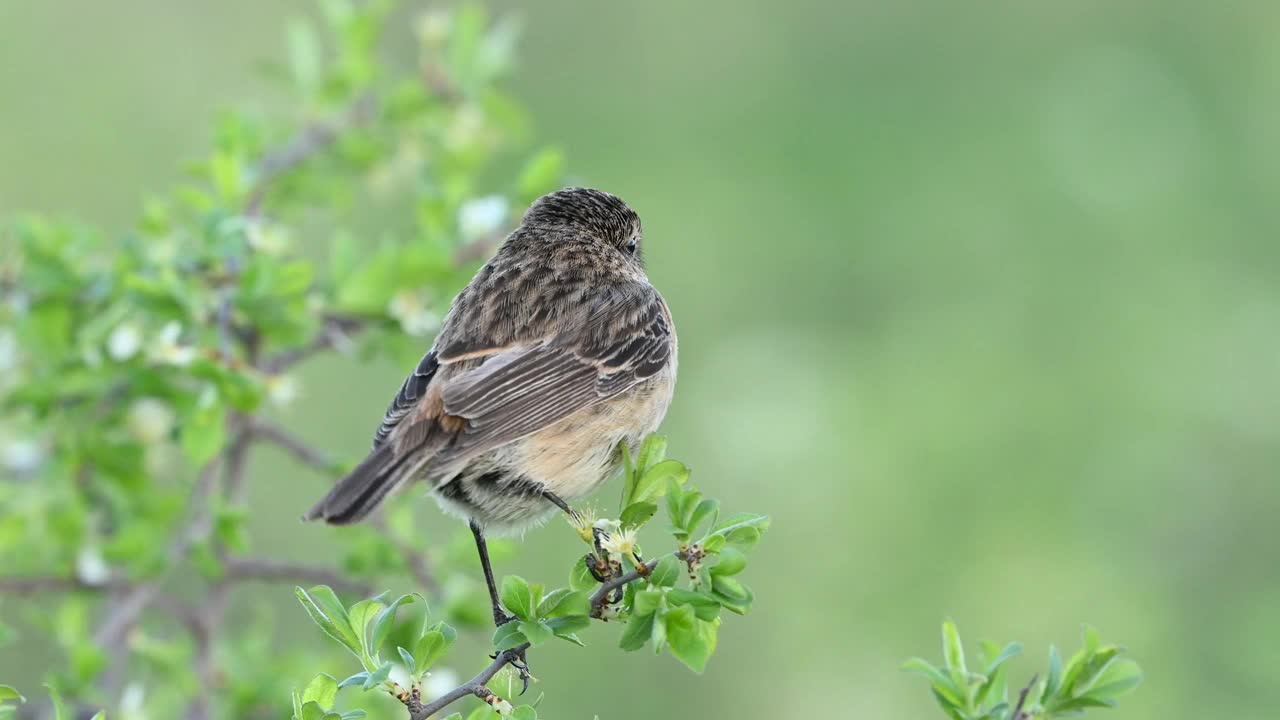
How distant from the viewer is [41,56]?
12.2 meters

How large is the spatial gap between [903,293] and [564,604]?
7.70 meters

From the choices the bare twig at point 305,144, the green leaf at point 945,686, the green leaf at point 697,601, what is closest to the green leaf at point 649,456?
the green leaf at point 697,601

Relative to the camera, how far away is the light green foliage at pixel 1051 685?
3332 mm

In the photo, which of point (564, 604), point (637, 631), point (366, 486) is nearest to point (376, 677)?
point (564, 604)

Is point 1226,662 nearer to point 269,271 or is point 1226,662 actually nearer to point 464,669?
point 464,669

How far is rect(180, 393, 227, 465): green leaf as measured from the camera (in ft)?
15.2

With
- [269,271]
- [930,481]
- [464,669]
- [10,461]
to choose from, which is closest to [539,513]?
[269,271]

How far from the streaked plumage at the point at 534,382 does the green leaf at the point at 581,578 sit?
809 mm

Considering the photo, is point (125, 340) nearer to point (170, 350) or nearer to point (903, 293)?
point (170, 350)

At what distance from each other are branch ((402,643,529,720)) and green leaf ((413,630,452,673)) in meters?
0.08

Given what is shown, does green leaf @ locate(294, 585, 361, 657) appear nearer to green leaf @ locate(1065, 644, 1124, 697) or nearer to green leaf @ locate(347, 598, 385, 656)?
green leaf @ locate(347, 598, 385, 656)

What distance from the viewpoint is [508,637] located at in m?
3.29

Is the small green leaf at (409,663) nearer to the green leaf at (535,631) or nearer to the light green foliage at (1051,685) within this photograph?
the green leaf at (535,631)

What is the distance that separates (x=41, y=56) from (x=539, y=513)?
29.6 ft
